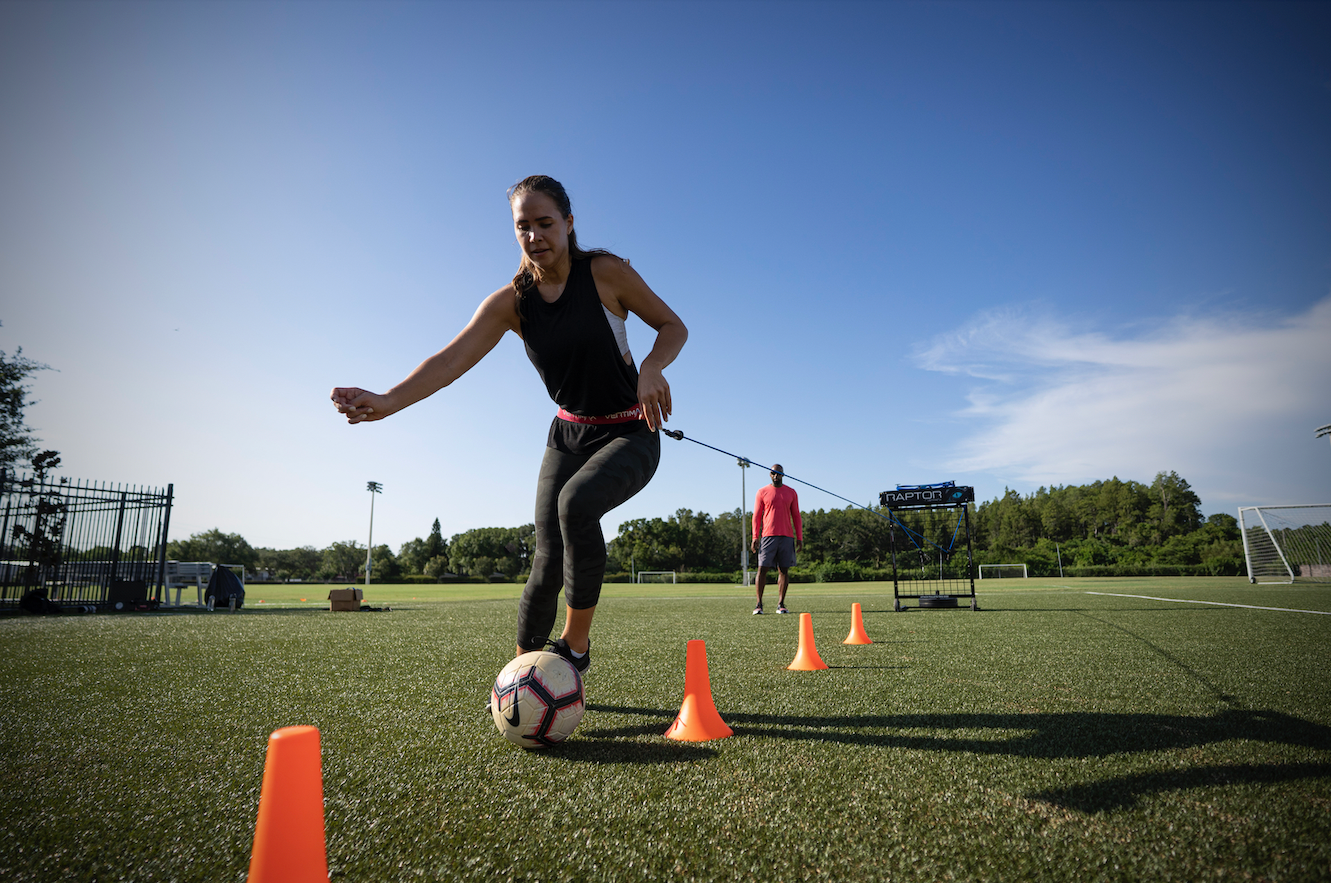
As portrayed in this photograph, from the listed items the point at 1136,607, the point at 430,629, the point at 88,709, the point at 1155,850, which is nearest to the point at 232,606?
the point at 430,629

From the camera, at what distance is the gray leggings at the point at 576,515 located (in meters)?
2.79

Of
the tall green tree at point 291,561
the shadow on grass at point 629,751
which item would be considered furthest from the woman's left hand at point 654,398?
the tall green tree at point 291,561

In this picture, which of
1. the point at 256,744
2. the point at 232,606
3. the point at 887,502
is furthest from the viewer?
the point at 232,606

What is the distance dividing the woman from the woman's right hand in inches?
3.5

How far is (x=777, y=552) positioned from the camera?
10039 mm

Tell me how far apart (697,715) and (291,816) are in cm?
171

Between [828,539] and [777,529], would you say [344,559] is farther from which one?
[777,529]

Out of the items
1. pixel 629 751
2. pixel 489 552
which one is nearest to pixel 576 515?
pixel 629 751

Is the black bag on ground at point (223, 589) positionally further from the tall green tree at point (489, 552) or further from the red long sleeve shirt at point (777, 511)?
the tall green tree at point (489, 552)

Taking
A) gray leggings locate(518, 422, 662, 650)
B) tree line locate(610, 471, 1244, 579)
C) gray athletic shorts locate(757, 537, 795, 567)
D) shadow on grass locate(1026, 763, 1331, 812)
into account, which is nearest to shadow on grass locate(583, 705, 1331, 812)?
shadow on grass locate(1026, 763, 1331, 812)

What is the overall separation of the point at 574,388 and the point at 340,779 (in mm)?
1856

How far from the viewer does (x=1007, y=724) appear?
9.04 ft

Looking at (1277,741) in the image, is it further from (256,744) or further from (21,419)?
(21,419)

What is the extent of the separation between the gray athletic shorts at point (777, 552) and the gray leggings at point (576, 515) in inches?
282
